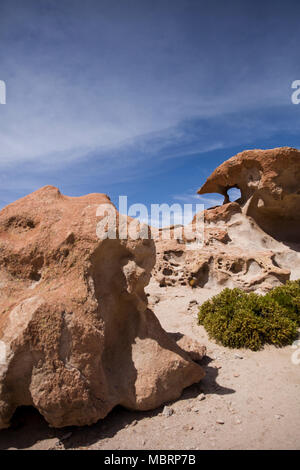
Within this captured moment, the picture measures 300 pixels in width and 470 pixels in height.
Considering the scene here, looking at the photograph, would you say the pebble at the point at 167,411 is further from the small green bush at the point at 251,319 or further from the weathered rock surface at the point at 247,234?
the weathered rock surface at the point at 247,234

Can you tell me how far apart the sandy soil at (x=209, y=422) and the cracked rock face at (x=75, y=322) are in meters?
0.21

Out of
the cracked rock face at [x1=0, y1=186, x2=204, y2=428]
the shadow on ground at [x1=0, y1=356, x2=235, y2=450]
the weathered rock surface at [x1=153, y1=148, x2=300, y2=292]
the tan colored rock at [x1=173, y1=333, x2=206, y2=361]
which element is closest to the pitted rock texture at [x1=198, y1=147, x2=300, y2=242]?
the weathered rock surface at [x1=153, y1=148, x2=300, y2=292]

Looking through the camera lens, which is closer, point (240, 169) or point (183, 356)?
point (183, 356)

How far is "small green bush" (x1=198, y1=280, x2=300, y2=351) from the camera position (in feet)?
19.4

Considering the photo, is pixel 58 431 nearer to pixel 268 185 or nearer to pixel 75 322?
pixel 75 322

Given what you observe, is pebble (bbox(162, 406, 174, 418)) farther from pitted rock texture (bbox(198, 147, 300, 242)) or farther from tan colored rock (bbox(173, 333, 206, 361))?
pitted rock texture (bbox(198, 147, 300, 242))

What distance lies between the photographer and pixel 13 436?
11.2 ft

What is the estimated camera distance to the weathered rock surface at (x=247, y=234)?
10617 mm

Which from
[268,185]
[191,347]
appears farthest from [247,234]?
[191,347]

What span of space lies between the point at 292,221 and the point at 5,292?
15.0 meters

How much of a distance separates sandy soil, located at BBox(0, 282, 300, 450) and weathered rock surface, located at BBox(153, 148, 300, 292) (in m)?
5.54

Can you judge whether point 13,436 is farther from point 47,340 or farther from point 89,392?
point 47,340

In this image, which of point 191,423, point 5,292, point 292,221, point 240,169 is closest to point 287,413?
point 191,423

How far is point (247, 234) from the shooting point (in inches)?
523
